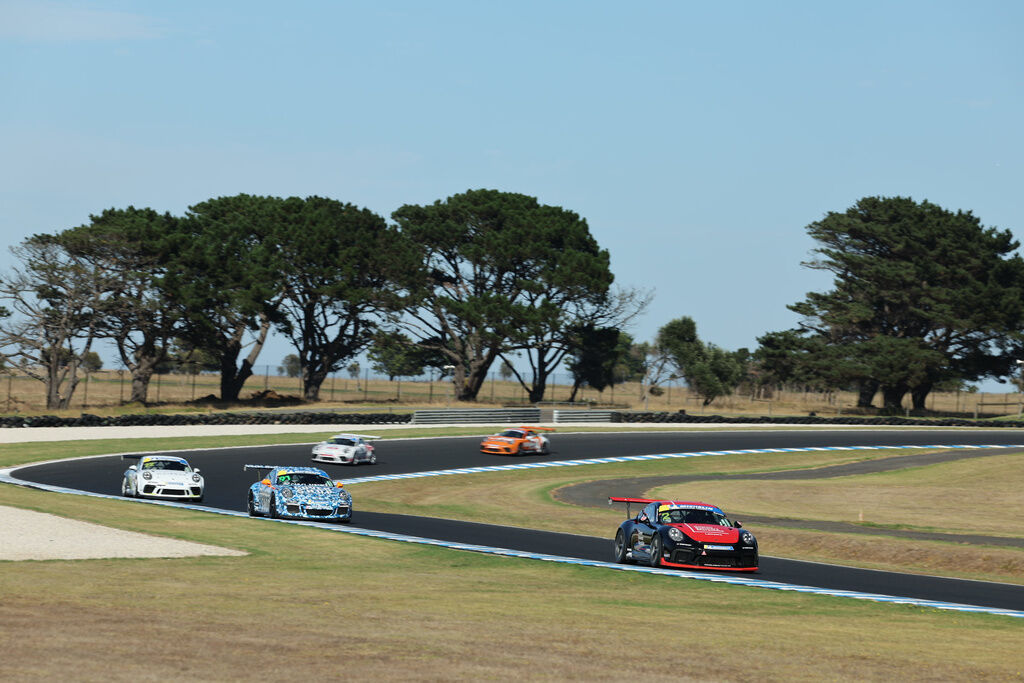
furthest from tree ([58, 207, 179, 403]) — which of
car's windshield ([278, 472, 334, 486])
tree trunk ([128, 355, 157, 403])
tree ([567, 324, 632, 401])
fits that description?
car's windshield ([278, 472, 334, 486])

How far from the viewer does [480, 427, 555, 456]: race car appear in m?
51.0

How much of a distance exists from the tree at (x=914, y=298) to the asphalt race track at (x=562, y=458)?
19.1m

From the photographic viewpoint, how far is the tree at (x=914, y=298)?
314 feet

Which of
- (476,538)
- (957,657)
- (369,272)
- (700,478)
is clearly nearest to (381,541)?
(476,538)

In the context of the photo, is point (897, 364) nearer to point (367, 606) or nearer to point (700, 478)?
point (700, 478)

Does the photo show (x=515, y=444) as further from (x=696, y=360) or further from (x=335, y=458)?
(x=696, y=360)

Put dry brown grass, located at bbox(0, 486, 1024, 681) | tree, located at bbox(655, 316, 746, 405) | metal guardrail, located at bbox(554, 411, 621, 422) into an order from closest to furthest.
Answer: dry brown grass, located at bbox(0, 486, 1024, 681)
metal guardrail, located at bbox(554, 411, 621, 422)
tree, located at bbox(655, 316, 746, 405)

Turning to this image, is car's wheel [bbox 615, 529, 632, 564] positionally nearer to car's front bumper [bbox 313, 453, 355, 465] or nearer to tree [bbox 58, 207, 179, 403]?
car's front bumper [bbox 313, 453, 355, 465]

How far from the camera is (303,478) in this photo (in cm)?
2791

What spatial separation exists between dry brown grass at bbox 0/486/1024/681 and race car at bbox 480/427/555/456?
3157cm

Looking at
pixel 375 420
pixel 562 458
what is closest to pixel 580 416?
pixel 375 420

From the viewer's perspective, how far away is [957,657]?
40.1 ft

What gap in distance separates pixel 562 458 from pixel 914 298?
2352 inches

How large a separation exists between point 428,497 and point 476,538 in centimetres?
1270
